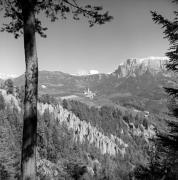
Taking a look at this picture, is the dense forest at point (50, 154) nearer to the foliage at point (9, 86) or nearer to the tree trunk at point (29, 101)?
the foliage at point (9, 86)

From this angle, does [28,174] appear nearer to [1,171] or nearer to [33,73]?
[33,73]

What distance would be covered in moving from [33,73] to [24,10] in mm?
2074

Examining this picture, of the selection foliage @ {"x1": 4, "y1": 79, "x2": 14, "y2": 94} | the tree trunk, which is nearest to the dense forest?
foliage @ {"x1": 4, "y1": 79, "x2": 14, "y2": 94}

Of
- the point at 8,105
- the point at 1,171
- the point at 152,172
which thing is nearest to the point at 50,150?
the point at 8,105

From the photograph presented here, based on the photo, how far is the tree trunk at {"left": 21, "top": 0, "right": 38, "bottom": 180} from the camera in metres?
7.03

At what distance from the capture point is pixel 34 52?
7770mm

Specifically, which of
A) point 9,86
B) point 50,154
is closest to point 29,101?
point 50,154

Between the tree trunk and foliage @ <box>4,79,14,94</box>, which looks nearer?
the tree trunk

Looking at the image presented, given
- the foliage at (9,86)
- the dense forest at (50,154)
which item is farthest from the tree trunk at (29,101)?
the foliage at (9,86)

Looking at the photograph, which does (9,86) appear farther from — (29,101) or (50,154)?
(29,101)

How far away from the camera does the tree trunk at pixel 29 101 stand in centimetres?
703

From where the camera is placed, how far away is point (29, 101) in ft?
24.6

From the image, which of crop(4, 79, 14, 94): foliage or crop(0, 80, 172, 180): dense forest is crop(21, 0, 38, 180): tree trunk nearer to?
Answer: crop(0, 80, 172, 180): dense forest

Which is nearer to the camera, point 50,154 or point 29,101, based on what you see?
point 29,101
